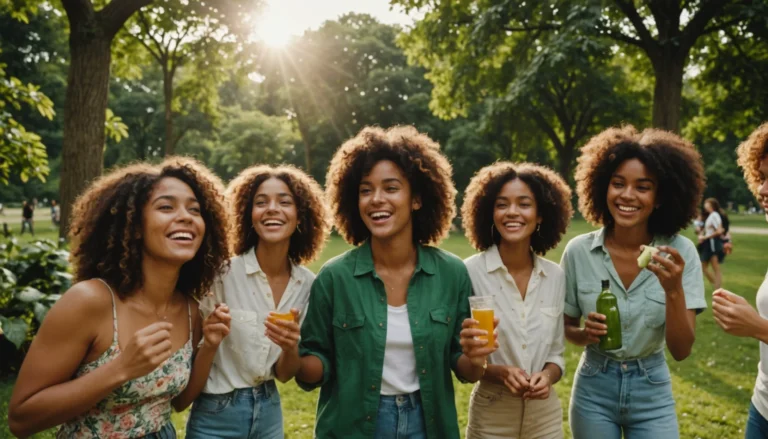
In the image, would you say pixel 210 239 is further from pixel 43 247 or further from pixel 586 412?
pixel 43 247

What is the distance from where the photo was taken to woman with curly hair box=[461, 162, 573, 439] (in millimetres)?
3109

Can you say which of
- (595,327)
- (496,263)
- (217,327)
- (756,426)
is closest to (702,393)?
(756,426)

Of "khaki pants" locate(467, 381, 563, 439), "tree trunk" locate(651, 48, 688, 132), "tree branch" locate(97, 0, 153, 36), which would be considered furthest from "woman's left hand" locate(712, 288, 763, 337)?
"tree trunk" locate(651, 48, 688, 132)

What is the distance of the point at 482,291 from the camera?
327 centimetres

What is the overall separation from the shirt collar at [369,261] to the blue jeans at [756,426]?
1.88 m

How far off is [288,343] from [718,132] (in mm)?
19941

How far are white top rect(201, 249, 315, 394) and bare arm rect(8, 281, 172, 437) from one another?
666 mm

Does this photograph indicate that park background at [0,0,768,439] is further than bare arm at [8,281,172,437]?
Yes

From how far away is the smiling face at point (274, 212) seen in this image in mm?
3414

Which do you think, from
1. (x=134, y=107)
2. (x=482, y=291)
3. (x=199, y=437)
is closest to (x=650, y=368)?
(x=482, y=291)

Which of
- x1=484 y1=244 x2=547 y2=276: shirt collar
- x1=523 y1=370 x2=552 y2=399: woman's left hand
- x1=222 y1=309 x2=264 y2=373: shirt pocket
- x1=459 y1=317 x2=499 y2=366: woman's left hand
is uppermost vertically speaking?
x1=484 y1=244 x2=547 y2=276: shirt collar

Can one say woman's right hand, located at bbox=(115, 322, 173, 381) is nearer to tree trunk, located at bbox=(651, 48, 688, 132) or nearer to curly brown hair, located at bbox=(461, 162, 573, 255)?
curly brown hair, located at bbox=(461, 162, 573, 255)

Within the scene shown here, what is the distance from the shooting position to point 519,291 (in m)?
3.30

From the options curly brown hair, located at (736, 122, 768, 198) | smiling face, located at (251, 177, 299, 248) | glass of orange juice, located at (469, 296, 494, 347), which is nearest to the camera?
glass of orange juice, located at (469, 296, 494, 347)
